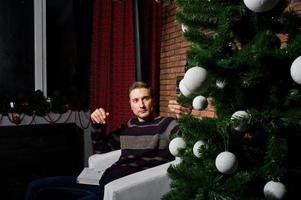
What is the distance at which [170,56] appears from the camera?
10.9ft

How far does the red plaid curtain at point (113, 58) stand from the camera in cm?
352

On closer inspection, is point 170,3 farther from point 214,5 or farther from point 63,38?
point 214,5

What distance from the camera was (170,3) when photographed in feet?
10.8

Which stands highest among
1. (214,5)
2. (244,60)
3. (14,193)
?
(214,5)

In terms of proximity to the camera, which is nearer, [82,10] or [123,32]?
[123,32]

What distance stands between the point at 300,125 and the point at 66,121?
330 centimetres

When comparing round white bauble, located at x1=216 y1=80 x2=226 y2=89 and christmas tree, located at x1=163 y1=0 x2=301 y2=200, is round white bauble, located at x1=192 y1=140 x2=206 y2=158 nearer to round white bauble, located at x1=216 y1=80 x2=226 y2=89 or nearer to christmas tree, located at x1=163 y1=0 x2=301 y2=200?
christmas tree, located at x1=163 y1=0 x2=301 y2=200

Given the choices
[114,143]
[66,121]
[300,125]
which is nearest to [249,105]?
[300,125]

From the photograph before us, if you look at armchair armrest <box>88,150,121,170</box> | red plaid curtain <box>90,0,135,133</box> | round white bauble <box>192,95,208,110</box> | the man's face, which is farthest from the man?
red plaid curtain <box>90,0,135,133</box>

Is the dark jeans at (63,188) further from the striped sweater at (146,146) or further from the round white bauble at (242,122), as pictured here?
the round white bauble at (242,122)

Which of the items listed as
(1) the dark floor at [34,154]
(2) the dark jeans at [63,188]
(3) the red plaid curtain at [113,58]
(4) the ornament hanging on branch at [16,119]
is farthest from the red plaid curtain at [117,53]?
(2) the dark jeans at [63,188]

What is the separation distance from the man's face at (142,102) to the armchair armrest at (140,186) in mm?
491

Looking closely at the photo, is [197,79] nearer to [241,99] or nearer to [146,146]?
[241,99]

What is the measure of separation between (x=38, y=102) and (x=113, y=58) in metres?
0.96
